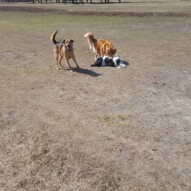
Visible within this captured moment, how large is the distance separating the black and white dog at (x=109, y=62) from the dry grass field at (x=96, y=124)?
316 mm

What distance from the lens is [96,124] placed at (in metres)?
7.45

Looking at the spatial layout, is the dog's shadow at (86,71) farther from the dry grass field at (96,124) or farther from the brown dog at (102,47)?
the brown dog at (102,47)

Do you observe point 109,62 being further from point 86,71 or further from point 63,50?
point 63,50

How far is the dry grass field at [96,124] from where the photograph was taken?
5.64 metres

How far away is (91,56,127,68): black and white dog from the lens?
12.0 m

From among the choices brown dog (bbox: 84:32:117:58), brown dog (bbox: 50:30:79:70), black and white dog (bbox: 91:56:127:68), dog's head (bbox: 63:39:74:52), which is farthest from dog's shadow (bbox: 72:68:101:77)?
brown dog (bbox: 84:32:117:58)

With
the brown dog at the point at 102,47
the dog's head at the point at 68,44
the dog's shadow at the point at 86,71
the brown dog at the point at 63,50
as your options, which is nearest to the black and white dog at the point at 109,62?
the brown dog at the point at 102,47

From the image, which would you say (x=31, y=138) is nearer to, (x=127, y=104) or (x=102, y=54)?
(x=127, y=104)

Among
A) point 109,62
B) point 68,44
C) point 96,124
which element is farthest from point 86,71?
point 96,124

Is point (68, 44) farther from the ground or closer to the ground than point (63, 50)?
farther from the ground

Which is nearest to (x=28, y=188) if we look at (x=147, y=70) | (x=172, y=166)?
(x=172, y=166)

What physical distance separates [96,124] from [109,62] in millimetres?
4968

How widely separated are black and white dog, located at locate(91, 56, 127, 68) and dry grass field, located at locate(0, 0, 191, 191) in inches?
12.4

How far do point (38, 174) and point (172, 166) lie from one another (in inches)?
82.4
